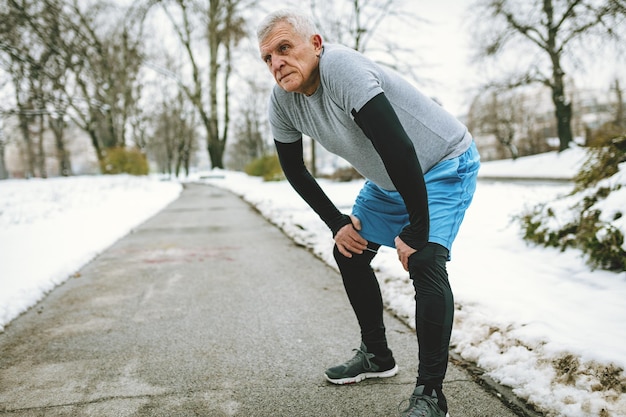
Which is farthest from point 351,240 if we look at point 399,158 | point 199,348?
point 199,348

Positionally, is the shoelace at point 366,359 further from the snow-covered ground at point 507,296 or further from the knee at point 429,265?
the knee at point 429,265

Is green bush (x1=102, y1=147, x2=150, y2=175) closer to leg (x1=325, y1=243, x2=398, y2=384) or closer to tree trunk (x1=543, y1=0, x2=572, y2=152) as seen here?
tree trunk (x1=543, y1=0, x2=572, y2=152)

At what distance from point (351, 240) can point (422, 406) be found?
79 centimetres

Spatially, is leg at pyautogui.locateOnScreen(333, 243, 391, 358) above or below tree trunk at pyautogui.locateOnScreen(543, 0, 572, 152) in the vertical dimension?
below

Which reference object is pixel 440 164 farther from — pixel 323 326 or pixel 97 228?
pixel 97 228

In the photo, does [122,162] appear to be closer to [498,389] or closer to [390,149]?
[498,389]

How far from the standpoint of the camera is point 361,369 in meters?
2.50

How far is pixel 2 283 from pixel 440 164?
4.18 metres

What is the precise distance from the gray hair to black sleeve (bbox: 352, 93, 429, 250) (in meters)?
0.46

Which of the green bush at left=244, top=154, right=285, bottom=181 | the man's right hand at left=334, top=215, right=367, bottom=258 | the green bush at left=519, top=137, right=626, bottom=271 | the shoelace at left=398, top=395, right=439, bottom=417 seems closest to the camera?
the shoelace at left=398, top=395, right=439, bottom=417

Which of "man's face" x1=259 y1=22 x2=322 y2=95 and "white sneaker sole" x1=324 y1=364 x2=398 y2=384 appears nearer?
"man's face" x1=259 y1=22 x2=322 y2=95

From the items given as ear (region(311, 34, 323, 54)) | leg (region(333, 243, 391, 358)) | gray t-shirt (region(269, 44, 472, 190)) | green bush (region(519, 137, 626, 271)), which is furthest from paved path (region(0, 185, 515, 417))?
green bush (region(519, 137, 626, 271))

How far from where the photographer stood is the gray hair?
201 cm

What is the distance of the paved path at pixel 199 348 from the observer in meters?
2.29
